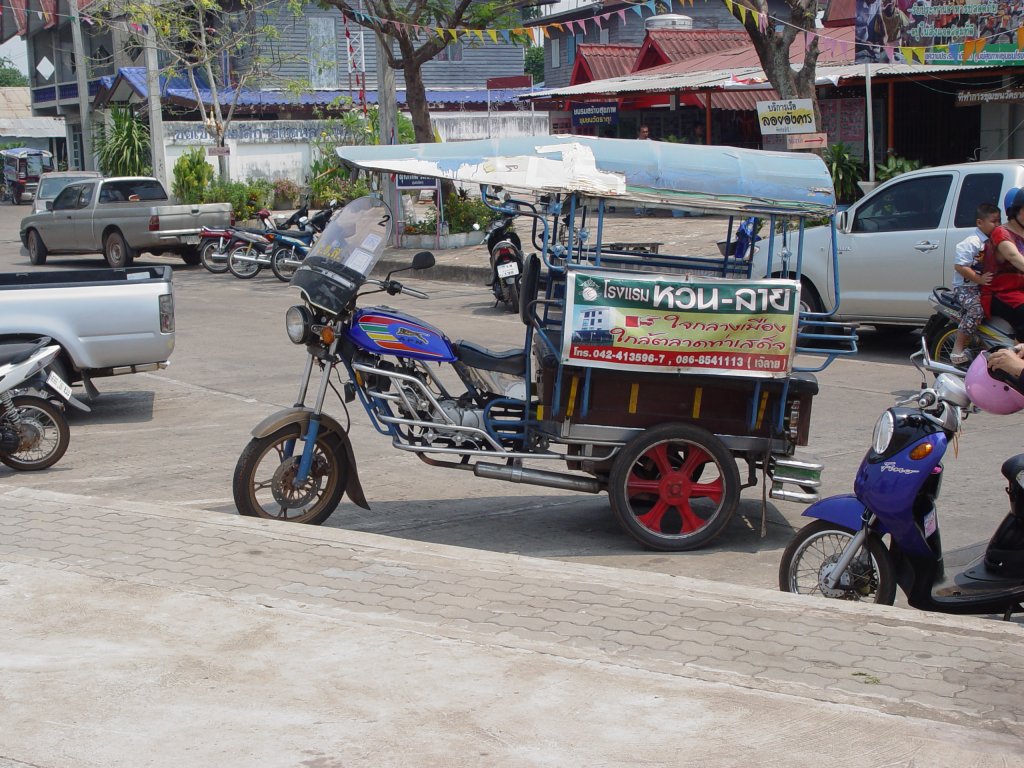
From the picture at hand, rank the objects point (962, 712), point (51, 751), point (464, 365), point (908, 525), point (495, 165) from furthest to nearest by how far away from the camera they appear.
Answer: point (464, 365), point (495, 165), point (908, 525), point (962, 712), point (51, 751)

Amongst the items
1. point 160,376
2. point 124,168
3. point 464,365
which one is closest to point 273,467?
point 464,365

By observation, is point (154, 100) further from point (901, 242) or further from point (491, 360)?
point (491, 360)

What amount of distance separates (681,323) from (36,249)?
20.7 metres

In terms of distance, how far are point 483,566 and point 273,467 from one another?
1.70m

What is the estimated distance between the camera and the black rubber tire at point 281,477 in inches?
249

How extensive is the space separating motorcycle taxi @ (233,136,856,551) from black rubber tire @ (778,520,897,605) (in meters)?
1.04

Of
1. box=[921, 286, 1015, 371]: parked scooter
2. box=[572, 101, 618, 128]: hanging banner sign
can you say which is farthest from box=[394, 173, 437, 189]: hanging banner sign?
box=[572, 101, 618, 128]: hanging banner sign

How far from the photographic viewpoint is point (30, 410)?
8.15m

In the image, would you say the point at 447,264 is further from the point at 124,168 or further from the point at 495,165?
the point at 124,168

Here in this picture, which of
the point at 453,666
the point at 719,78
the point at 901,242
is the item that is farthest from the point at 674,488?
the point at 719,78

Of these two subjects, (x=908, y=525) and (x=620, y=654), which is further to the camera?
(x=908, y=525)

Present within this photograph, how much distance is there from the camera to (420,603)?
195 inches

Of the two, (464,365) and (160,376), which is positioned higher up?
(464,365)

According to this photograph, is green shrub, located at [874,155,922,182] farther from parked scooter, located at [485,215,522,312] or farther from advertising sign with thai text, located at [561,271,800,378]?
advertising sign with thai text, located at [561,271,800,378]
